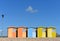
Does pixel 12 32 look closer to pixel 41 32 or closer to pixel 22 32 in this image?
pixel 22 32

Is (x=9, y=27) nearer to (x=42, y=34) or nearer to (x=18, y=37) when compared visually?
(x=18, y=37)

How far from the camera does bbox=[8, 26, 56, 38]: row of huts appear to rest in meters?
19.8

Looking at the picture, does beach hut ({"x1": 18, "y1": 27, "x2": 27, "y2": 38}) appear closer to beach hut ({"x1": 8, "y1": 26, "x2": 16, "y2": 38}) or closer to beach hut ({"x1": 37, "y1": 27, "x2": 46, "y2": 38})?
beach hut ({"x1": 8, "y1": 26, "x2": 16, "y2": 38})

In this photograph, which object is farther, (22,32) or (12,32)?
(12,32)

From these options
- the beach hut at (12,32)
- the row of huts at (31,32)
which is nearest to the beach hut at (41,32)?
the row of huts at (31,32)

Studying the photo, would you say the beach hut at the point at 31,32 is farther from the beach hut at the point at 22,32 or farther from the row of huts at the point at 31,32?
the beach hut at the point at 22,32

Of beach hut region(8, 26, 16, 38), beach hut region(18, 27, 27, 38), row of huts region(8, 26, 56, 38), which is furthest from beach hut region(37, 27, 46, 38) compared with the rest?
beach hut region(8, 26, 16, 38)

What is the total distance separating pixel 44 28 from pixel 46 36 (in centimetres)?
92

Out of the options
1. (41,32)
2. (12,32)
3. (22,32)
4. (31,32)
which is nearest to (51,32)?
(41,32)

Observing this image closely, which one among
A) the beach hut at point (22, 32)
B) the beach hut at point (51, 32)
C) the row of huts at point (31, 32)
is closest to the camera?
the beach hut at point (22, 32)

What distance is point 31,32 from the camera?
20031mm

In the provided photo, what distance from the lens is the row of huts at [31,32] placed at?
1984 cm

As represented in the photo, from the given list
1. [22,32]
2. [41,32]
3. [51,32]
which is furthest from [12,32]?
[51,32]

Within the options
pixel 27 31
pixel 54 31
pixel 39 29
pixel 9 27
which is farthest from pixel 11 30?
pixel 54 31
